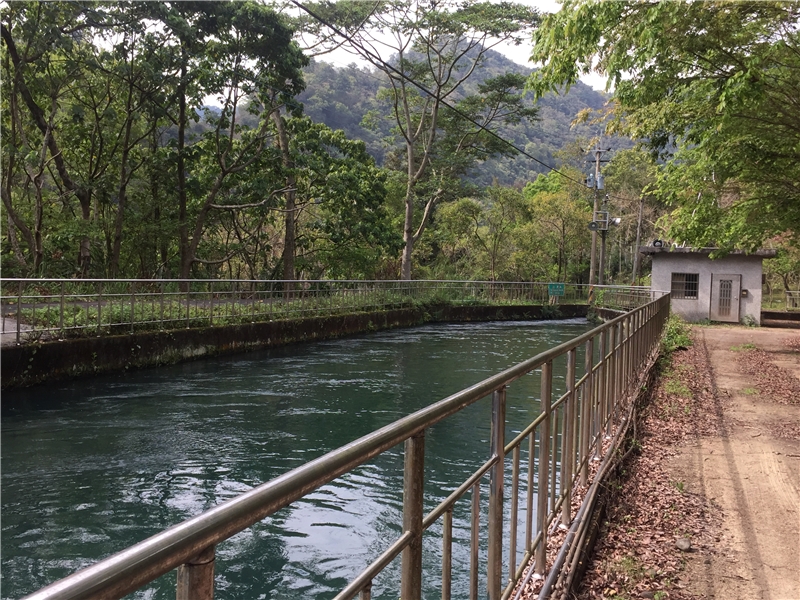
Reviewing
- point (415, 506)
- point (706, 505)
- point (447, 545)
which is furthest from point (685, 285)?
point (415, 506)

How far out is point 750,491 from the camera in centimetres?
501

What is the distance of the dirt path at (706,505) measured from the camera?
3.52m

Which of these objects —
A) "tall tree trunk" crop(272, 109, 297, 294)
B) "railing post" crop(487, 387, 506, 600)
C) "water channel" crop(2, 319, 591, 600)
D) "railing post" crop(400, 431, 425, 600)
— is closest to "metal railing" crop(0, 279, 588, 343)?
"water channel" crop(2, 319, 591, 600)

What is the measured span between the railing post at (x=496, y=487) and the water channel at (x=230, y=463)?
200cm

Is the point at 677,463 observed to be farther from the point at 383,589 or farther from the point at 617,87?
the point at 617,87

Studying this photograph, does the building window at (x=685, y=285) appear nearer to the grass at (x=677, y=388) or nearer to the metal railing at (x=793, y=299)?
the metal railing at (x=793, y=299)

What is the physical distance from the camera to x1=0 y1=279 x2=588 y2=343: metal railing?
10.5 metres

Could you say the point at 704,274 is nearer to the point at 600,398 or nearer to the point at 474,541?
the point at 600,398

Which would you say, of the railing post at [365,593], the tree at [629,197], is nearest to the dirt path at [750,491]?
the railing post at [365,593]

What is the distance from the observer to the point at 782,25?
8.62 meters

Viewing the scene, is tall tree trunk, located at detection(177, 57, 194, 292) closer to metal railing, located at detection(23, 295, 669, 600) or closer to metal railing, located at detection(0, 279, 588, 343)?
metal railing, located at detection(0, 279, 588, 343)

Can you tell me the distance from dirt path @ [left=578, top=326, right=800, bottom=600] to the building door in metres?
15.1

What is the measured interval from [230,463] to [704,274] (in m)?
20.8

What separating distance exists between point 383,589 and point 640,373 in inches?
216
